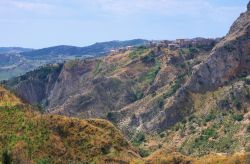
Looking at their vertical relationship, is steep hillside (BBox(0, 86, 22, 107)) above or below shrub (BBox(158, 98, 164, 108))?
above

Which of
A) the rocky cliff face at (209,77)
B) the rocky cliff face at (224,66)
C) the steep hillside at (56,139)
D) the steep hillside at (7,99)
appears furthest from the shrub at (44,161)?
the rocky cliff face at (224,66)

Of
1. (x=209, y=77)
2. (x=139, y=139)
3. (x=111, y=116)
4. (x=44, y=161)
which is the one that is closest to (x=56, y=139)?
(x=44, y=161)

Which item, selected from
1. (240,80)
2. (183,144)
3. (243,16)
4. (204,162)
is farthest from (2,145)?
(243,16)

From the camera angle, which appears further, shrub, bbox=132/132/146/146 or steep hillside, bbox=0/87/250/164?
shrub, bbox=132/132/146/146

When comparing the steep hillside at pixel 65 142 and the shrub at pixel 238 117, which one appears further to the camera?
the shrub at pixel 238 117

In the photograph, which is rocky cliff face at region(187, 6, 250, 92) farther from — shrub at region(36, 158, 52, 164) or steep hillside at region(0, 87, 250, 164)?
shrub at region(36, 158, 52, 164)

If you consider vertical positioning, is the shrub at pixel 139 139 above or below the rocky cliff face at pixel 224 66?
below

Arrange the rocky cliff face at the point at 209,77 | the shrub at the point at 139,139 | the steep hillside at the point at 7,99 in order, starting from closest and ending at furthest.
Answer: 1. the steep hillside at the point at 7,99
2. the shrub at the point at 139,139
3. the rocky cliff face at the point at 209,77

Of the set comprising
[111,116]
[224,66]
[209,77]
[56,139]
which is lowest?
[111,116]

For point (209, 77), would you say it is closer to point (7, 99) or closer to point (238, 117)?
point (238, 117)

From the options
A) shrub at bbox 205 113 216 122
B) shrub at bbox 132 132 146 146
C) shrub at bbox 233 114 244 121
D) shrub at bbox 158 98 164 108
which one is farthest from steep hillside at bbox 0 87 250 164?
shrub at bbox 158 98 164 108

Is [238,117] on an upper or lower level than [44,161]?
Answer: lower

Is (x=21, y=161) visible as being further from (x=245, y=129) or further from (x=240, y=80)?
(x=240, y=80)

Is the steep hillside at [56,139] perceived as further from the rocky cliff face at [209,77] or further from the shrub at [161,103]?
the shrub at [161,103]
